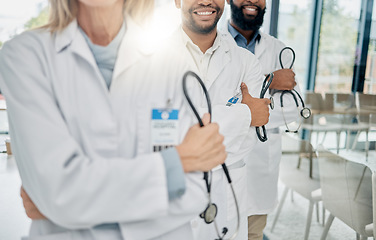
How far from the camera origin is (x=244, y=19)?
168cm

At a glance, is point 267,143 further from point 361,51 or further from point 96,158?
point 361,51

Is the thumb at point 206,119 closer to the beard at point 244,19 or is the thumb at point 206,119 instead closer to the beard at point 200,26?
the beard at point 200,26

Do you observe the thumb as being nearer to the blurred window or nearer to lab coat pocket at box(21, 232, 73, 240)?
lab coat pocket at box(21, 232, 73, 240)

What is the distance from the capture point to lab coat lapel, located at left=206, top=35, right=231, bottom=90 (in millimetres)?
1189

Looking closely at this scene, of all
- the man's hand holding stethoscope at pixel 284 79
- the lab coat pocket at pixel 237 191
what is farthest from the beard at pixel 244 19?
the lab coat pocket at pixel 237 191

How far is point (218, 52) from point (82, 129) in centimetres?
76

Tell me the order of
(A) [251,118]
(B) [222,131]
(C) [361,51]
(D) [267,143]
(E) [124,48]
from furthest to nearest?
(C) [361,51] → (D) [267,143] → (A) [251,118] → (B) [222,131] → (E) [124,48]

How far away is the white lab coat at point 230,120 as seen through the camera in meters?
0.93

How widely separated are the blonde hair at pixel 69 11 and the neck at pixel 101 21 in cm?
2

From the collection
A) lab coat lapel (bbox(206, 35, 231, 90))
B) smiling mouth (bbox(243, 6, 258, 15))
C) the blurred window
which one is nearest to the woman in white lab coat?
lab coat lapel (bbox(206, 35, 231, 90))

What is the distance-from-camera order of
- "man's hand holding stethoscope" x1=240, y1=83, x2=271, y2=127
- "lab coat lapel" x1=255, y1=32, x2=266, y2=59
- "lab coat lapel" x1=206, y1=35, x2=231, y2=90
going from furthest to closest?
"lab coat lapel" x1=255, y1=32, x2=266, y2=59 → "lab coat lapel" x1=206, y1=35, x2=231, y2=90 → "man's hand holding stethoscope" x1=240, y1=83, x2=271, y2=127

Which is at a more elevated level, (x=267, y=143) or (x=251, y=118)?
(x=251, y=118)

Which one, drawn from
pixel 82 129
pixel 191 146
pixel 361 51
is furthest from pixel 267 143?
pixel 361 51

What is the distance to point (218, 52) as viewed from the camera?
4.09 feet
